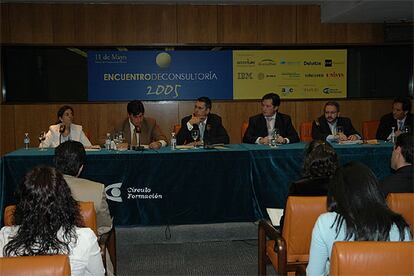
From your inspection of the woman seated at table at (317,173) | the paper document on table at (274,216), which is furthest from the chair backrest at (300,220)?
the paper document on table at (274,216)

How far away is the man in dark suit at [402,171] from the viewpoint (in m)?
2.55

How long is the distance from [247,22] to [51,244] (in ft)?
18.4

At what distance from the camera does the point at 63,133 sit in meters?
4.74

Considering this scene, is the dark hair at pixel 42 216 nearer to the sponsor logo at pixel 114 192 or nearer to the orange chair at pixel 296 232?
the orange chair at pixel 296 232

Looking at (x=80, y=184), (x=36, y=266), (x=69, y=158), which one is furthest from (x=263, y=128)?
(x=36, y=266)

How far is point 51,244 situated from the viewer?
173 centimetres

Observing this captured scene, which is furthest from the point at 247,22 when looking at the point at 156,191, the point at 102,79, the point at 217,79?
the point at 156,191

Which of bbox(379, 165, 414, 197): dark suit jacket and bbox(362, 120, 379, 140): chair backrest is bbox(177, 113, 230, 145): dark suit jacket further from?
bbox(379, 165, 414, 197): dark suit jacket

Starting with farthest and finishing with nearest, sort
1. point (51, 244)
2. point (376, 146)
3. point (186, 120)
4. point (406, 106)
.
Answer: point (406, 106), point (186, 120), point (376, 146), point (51, 244)

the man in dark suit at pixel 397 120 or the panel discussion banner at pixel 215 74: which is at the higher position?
the panel discussion banner at pixel 215 74

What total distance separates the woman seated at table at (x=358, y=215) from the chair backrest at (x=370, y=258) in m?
0.25

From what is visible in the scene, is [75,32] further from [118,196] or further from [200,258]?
[200,258]

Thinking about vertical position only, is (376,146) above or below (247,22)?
below

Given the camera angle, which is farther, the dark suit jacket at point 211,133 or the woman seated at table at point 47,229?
the dark suit jacket at point 211,133
